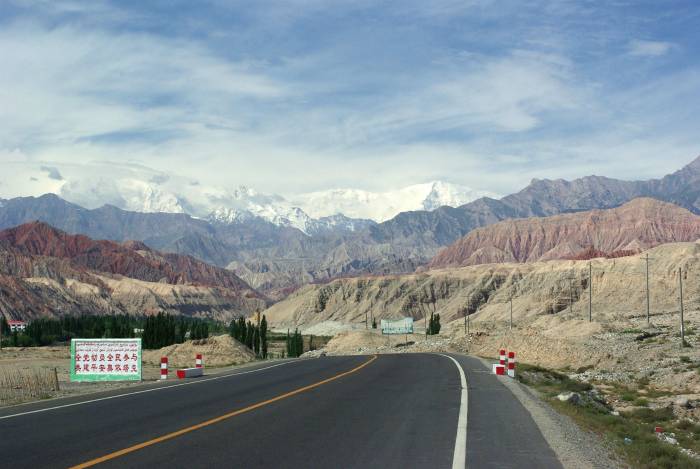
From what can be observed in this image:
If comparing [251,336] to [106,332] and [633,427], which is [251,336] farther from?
[633,427]

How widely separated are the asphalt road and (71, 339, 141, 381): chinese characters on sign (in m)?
5.70

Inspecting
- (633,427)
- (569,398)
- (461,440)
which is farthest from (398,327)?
(461,440)

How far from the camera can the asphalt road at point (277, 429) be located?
10984 mm

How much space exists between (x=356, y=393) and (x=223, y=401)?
3.90m

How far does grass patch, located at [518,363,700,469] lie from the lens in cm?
1362

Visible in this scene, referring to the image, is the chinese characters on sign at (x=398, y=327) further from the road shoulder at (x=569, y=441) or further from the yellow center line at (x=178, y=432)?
the road shoulder at (x=569, y=441)

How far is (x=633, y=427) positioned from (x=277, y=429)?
11.1m

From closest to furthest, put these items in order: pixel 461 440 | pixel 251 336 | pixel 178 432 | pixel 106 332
→ pixel 461 440 → pixel 178 432 → pixel 251 336 → pixel 106 332

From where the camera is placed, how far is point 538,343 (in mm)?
58500

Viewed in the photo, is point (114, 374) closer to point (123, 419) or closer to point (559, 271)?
point (123, 419)

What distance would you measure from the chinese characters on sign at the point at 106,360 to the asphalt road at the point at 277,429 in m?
5.70

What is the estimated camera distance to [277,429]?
45.1ft

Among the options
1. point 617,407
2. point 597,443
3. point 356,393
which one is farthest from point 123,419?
point 617,407

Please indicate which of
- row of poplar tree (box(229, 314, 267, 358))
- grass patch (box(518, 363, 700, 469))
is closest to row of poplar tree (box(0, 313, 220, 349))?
row of poplar tree (box(229, 314, 267, 358))
